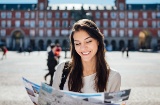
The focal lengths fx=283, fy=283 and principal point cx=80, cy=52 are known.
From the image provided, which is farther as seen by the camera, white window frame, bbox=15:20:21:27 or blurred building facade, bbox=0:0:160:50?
white window frame, bbox=15:20:21:27

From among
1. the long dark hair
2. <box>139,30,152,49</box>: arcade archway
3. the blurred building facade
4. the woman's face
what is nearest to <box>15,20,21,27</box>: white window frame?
the blurred building facade

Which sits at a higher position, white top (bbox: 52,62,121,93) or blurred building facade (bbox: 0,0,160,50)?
white top (bbox: 52,62,121,93)

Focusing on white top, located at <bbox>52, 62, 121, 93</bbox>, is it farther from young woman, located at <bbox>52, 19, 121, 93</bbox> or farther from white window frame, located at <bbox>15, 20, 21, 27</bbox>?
white window frame, located at <bbox>15, 20, 21, 27</bbox>

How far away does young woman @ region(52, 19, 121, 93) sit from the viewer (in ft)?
7.96

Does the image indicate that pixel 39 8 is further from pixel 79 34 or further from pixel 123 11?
pixel 79 34

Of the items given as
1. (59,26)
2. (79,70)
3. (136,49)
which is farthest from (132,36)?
A: (79,70)

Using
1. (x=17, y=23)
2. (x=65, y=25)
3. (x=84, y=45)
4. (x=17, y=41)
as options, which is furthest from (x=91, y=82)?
(x=17, y=23)

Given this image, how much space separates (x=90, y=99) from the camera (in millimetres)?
2004

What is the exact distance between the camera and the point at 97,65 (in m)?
2.57

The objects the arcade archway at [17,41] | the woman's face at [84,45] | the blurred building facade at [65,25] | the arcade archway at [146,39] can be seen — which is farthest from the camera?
the arcade archway at [146,39]

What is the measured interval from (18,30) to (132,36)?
100.0 ft

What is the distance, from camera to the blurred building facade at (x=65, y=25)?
2960 inches

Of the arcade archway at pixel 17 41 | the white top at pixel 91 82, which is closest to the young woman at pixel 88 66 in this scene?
the white top at pixel 91 82

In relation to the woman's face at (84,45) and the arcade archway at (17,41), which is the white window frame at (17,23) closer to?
the arcade archway at (17,41)
